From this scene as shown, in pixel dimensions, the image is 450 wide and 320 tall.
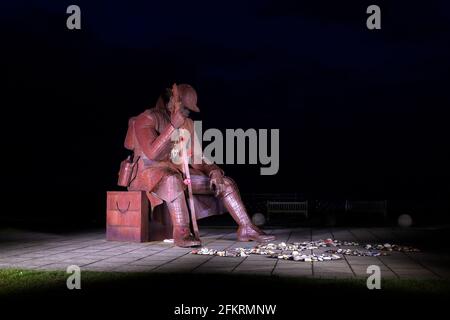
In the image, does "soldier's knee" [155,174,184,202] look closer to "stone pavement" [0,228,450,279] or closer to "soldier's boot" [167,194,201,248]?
"soldier's boot" [167,194,201,248]

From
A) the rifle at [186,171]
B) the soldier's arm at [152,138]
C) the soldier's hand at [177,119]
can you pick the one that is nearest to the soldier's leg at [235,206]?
the rifle at [186,171]

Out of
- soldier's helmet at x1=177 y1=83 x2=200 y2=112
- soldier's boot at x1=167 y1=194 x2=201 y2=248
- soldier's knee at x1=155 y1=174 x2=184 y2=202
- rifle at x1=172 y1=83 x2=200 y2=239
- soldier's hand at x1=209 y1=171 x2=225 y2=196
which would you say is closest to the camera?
soldier's boot at x1=167 y1=194 x2=201 y2=248

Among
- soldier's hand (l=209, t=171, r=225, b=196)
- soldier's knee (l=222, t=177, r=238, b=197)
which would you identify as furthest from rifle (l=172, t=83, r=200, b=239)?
soldier's knee (l=222, t=177, r=238, b=197)

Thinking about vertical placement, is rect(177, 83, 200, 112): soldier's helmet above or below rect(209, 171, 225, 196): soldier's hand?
above

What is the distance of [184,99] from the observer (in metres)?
8.55

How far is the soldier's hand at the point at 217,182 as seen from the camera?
878 cm

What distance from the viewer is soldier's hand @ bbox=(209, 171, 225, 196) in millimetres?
8781

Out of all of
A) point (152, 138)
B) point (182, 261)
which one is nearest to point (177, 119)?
point (152, 138)

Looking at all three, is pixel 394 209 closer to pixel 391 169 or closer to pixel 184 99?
pixel 391 169

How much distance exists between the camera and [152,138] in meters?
8.74

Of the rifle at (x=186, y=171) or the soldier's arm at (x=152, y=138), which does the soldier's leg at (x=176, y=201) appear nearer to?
the rifle at (x=186, y=171)

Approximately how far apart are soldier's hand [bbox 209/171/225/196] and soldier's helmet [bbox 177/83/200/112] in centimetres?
114
